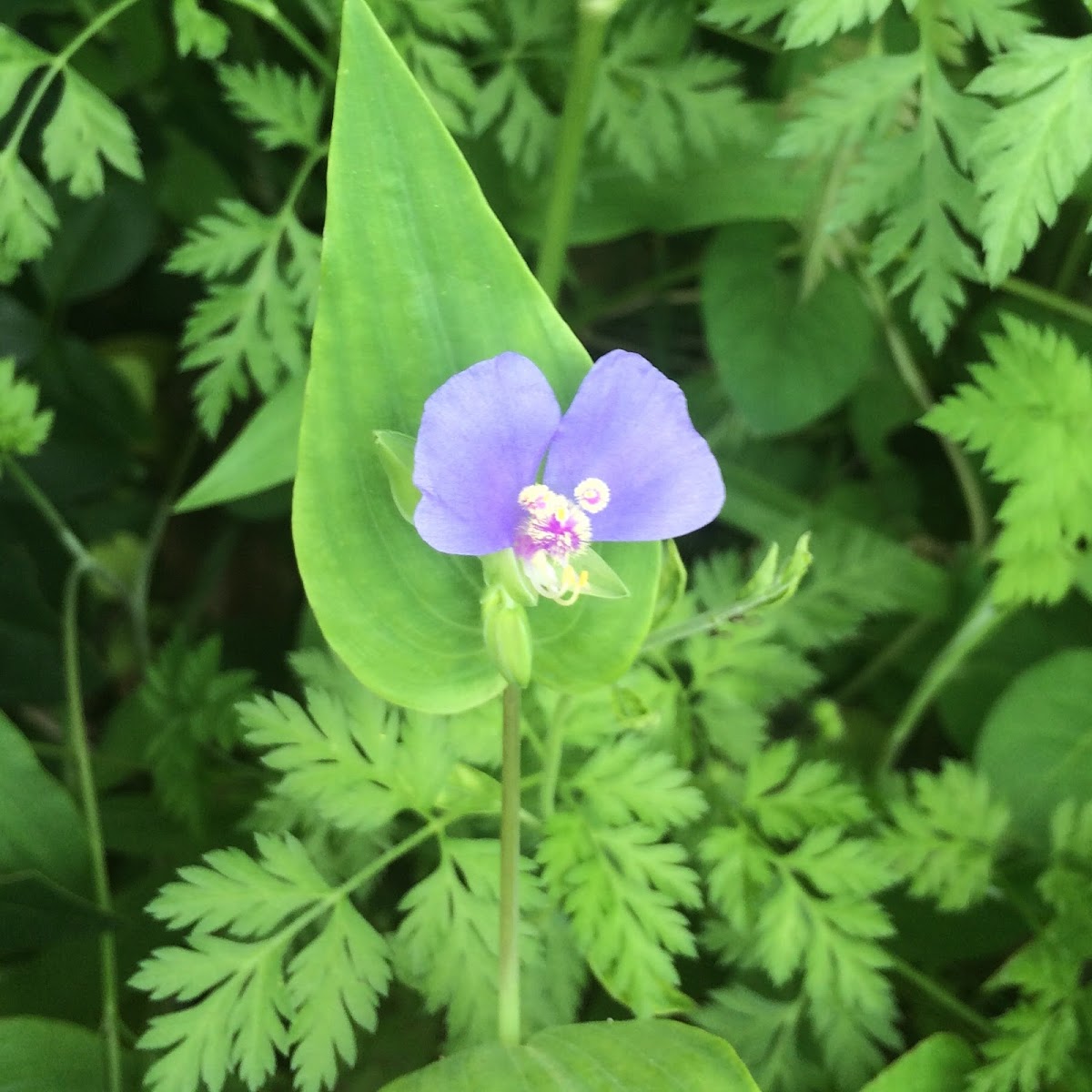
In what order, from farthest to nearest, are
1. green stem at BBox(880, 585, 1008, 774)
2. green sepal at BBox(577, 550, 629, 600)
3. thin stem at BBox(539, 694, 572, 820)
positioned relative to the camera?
green stem at BBox(880, 585, 1008, 774), thin stem at BBox(539, 694, 572, 820), green sepal at BBox(577, 550, 629, 600)

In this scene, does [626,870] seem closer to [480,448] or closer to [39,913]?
[480,448]

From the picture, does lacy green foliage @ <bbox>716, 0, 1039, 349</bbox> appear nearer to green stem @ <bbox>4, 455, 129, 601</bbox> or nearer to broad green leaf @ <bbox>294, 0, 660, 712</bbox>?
broad green leaf @ <bbox>294, 0, 660, 712</bbox>

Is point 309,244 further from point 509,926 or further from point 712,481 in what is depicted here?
point 509,926

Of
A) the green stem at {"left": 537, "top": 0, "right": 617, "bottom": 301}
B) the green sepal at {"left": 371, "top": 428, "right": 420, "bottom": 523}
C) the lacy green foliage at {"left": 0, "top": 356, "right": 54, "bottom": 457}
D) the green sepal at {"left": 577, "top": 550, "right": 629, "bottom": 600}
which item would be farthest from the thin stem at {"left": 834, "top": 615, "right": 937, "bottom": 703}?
the lacy green foliage at {"left": 0, "top": 356, "right": 54, "bottom": 457}

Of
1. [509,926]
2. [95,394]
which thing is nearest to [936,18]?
[509,926]

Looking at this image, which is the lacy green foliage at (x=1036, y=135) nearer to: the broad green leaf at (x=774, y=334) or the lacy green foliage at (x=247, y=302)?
the broad green leaf at (x=774, y=334)

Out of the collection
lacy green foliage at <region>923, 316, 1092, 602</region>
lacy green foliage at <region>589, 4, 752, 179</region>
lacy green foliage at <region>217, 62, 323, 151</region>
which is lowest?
lacy green foliage at <region>923, 316, 1092, 602</region>
